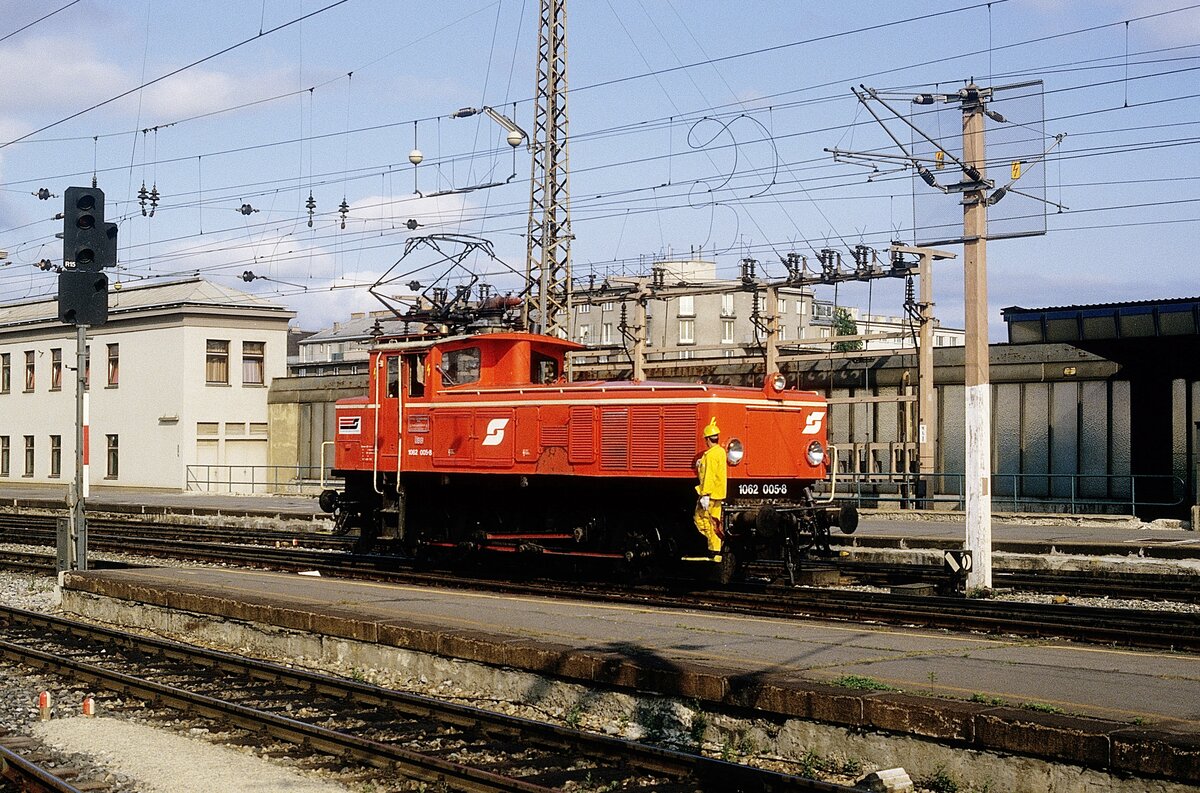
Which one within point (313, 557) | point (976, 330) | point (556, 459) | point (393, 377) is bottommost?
point (313, 557)

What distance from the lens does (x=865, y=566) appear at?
19531 mm

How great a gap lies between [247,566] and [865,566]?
10.1 m

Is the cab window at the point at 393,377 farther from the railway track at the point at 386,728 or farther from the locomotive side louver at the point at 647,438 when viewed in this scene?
the railway track at the point at 386,728

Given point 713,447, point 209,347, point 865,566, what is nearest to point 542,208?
point 865,566

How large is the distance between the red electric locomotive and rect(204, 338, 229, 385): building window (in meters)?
29.9

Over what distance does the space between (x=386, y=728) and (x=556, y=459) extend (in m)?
7.65

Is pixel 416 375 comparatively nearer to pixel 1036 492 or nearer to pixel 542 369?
pixel 542 369

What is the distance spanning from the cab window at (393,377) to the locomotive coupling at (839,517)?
6851 mm

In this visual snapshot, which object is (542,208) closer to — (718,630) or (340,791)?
(718,630)

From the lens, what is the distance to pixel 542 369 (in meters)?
18.9

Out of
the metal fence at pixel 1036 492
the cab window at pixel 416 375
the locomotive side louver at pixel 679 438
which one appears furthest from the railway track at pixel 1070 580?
the metal fence at pixel 1036 492

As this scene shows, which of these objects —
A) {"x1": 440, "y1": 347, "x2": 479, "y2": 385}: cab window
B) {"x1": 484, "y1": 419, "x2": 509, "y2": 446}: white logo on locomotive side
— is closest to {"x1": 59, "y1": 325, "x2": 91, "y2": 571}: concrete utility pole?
{"x1": 440, "y1": 347, "x2": 479, "y2": 385}: cab window

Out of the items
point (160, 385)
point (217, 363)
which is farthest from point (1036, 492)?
point (160, 385)

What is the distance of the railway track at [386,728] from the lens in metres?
8.05
